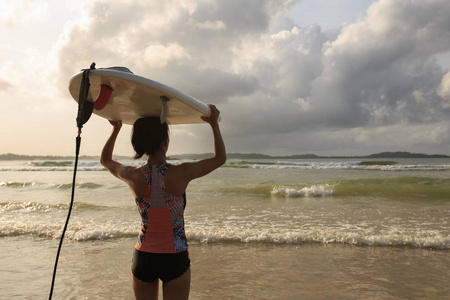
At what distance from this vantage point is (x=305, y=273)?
452 cm

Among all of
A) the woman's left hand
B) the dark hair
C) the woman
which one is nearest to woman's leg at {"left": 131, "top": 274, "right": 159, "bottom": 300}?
the woman

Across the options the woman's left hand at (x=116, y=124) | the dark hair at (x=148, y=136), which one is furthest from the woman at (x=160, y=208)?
the woman's left hand at (x=116, y=124)

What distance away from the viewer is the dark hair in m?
2.08

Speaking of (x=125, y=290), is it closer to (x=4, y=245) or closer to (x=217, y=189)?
(x=4, y=245)

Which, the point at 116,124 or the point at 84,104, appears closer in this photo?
the point at 84,104

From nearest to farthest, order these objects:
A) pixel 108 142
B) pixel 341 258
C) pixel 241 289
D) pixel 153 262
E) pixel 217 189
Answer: pixel 153 262, pixel 108 142, pixel 241 289, pixel 341 258, pixel 217 189

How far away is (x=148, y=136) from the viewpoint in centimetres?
209

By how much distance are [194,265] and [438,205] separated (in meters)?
8.90

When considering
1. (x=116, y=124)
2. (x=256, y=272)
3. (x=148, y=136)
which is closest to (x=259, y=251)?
(x=256, y=272)

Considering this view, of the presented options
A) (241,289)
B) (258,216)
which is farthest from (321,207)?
(241,289)

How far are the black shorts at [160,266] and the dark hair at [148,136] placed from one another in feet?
2.15

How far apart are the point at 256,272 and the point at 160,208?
3.00 meters

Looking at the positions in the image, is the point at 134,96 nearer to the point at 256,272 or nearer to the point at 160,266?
the point at 160,266

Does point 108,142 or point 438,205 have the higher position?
point 108,142
